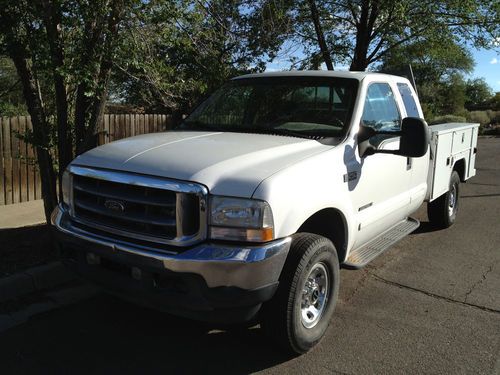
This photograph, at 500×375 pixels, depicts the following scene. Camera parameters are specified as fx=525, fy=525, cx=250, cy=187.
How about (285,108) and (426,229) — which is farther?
(426,229)

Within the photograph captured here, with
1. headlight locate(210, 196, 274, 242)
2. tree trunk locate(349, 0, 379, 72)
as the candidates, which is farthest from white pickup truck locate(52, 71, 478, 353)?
tree trunk locate(349, 0, 379, 72)

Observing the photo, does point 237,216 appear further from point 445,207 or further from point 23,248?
point 445,207

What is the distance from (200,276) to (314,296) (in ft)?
3.64

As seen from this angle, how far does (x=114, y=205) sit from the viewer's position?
11.2ft

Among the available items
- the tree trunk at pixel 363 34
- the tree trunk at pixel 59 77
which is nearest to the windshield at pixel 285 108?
the tree trunk at pixel 59 77

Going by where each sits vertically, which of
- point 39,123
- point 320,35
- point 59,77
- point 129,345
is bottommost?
point 129,345

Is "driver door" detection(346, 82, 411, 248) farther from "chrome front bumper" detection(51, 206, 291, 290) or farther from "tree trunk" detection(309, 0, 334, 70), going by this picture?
"tree trunk" detection(309, 0, 334, 70)

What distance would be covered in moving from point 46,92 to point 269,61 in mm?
5094

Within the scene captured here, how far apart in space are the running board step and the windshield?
1041 millimetres

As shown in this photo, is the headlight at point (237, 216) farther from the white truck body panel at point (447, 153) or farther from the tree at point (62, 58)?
the white truck body panel at point (447, 153)

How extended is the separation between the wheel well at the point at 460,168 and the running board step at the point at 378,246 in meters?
1.94

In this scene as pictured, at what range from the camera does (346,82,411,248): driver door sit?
4254 mm

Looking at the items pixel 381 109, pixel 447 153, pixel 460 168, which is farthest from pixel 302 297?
pixel 460 168

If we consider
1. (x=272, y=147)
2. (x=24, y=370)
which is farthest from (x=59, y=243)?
(x=272, y=147)
